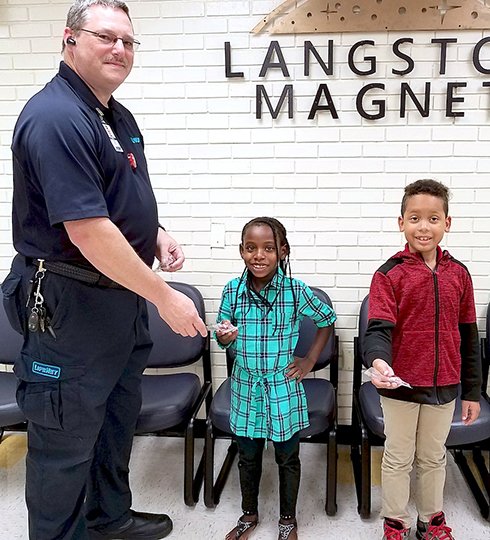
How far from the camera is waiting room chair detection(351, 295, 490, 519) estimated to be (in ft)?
6.94

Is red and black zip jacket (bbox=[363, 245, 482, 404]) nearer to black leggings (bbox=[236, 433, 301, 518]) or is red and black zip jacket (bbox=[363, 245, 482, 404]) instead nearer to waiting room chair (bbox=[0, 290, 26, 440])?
black leggings (bbox=[236, 433, 301, 518])

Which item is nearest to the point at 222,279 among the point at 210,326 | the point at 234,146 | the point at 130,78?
the point at 210,326

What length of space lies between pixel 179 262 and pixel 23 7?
60.9 inches

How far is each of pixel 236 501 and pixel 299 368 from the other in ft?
2.26

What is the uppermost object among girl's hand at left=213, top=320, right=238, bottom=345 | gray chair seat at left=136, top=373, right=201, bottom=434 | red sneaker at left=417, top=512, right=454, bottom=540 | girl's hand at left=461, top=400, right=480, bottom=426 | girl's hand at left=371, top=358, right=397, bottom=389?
girl's hand at left=213, top=320, right=238, bottom=345

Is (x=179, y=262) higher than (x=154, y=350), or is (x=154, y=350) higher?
(x=179, y=262)

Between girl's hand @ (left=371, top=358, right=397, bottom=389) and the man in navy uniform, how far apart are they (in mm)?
589

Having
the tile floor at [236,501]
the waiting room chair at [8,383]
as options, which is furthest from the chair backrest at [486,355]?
the waiting room chair at [8,383]

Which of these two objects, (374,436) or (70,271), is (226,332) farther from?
(374,436)

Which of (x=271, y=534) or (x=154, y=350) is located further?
(x=154, y=350)

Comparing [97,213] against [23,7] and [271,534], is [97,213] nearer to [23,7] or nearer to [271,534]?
[271,534]

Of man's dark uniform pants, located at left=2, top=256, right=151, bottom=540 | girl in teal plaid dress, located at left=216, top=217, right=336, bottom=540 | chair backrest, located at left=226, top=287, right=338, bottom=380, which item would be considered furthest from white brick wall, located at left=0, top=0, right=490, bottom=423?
man's dark uniform pants, located at left=2, top=256, right=151, bottom=540

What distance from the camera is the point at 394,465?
1.98m

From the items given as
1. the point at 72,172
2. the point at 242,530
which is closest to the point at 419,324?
the point at 242,530
